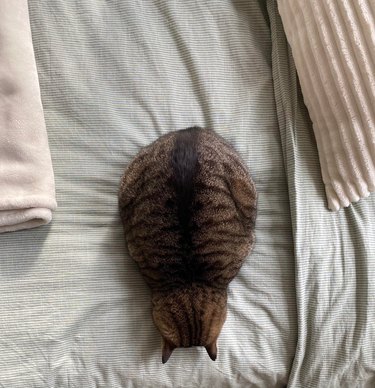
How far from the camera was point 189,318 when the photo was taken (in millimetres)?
1050

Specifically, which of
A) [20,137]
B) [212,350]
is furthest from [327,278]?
[20,137]

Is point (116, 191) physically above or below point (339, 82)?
below

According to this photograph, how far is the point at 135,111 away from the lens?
45.5 inches

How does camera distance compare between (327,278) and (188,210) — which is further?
(327,278)

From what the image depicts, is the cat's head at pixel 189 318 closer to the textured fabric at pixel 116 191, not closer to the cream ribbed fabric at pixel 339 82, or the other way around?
the textured fabric at pixel 116 191

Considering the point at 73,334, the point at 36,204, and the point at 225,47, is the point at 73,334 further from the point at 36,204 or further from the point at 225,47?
the point at 225,47

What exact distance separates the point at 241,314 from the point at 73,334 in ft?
1.32

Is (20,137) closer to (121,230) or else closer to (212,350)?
(121,230)

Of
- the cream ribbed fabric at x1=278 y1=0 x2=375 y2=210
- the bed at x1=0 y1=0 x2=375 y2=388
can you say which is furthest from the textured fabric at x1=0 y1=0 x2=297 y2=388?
the cream ribbed fabric at x1=278 y1=0 x2=375 y2=210

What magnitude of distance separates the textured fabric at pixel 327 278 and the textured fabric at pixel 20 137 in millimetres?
597

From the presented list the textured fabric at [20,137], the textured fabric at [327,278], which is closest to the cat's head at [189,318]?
the textured fabric at [327,278]

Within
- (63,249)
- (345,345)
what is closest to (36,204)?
(63,249)

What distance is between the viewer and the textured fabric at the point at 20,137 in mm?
1046

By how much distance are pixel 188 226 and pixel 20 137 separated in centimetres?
44
